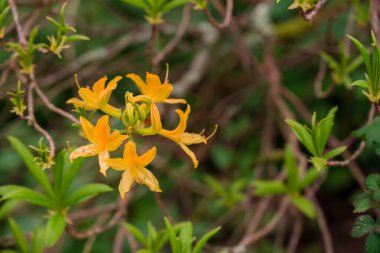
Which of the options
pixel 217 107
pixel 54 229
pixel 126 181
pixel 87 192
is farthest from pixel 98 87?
pixel 217 107

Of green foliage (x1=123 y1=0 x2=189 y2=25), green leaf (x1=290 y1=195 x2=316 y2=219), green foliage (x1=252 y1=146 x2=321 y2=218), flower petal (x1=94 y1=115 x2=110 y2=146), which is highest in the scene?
green foliage (x1=123 y1=0 x2=189 y2=25)

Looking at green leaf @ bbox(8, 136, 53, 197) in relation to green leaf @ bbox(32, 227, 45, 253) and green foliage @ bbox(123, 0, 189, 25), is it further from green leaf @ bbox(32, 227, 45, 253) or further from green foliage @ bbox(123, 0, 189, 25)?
green foliage @ bbox(123, 0, 189, 25)

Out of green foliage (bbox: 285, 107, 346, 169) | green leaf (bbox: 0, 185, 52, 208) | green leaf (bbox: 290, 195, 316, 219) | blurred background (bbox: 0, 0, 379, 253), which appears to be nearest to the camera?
green foliage (bbox: 285, 107, 346, 169)

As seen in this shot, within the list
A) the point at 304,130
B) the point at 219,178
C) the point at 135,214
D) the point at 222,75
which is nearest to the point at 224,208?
the point at 219,178

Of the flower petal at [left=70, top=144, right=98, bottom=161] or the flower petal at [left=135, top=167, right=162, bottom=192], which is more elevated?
the flower petal at [left=70, top=144, right=98, bottom=161]

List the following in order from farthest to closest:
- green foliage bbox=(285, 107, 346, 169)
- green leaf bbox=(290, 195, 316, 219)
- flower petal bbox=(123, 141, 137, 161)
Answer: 1. green leaf bbox=(290, 195, 316, 219)
2. green foliage bbox=(285, 107, 346, 169)
3. flower petal bbox=(123, 141, 137, 161)

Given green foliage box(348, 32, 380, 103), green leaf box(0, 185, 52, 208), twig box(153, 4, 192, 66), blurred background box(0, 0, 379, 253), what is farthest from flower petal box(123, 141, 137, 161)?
blurred background box(0, 0, 379, 253)

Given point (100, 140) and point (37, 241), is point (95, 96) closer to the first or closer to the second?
point (100, 140)
